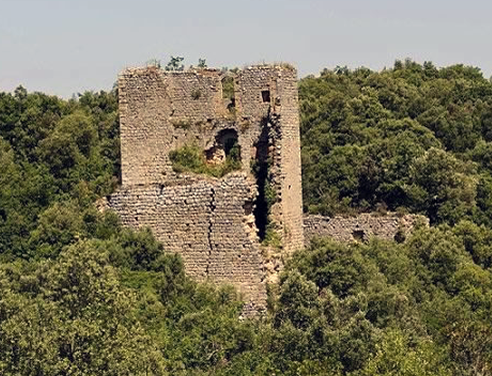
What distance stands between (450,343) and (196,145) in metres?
6.30

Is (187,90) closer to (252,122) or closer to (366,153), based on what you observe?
(252,122)

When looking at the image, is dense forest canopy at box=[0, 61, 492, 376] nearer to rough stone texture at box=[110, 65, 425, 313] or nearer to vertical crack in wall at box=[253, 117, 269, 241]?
rough stone texture at box=[110, 65, 425, 313]

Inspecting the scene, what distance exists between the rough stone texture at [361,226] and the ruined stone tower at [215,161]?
5.81m

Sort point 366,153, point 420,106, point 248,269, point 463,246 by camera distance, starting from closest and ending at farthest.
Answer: point 248,269
point 463,246
point 366,153
point 420,106

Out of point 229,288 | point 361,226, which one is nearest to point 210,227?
point 229,288

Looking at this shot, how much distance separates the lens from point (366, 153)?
47.4 meters

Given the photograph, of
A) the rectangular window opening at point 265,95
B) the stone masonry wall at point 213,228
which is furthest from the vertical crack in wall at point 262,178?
the stone masonry wall at point 213,228

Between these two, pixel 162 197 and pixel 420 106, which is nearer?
pixel 162 197

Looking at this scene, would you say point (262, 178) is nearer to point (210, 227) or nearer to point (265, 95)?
point (265, 95)

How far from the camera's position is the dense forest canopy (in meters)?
31.5

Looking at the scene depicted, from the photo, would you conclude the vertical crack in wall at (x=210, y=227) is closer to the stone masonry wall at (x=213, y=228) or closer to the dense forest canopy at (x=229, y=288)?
the stone masonry wall at (x=213, y=228)

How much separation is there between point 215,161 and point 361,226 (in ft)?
23.3

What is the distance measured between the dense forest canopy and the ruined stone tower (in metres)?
0.48

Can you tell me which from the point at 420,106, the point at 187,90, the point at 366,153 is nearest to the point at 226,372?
the point at 187,90
